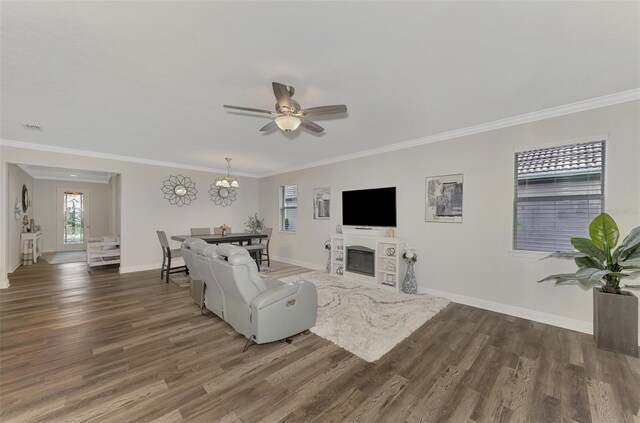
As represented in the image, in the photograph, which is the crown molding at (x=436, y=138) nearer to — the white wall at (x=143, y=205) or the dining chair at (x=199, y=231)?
the white wall at (x=143, y=205)

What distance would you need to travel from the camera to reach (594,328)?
2637 mm

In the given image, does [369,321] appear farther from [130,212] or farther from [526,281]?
[130,212]

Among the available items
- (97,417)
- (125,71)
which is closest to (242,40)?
(125,71)

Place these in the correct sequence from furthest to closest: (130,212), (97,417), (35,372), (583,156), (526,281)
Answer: (130,212) < (526,281) < (583,156) < (35,372) < (97,417)

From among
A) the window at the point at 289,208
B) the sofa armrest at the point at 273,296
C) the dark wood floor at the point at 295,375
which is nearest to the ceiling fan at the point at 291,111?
the sofa armrest at the point at 273,296

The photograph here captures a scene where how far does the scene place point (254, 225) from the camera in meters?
7.19

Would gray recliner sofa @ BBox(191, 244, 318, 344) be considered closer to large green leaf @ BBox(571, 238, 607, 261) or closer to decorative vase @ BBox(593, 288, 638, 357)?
large green leaf @ BBox(571, 238, 607, 261)

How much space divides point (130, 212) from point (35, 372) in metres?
4.36

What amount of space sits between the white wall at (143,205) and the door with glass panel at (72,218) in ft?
15.9

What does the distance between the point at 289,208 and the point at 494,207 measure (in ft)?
16.1

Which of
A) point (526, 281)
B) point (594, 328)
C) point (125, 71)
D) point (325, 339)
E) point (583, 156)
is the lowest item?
point (325, 339)

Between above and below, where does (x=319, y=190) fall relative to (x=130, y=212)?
above

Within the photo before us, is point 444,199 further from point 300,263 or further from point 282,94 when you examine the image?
point 300,263

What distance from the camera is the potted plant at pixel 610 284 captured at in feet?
7.75
